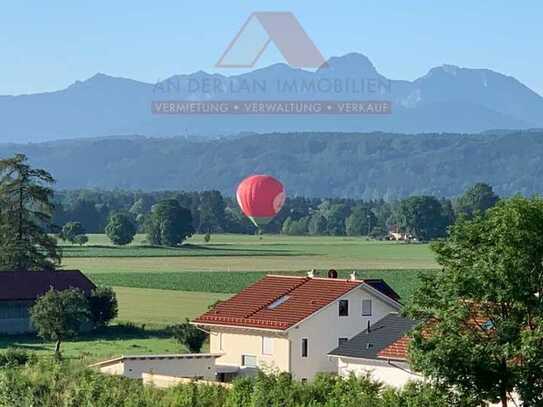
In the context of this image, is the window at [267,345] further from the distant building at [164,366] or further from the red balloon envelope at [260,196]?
the red balloon envelope at [260,196]

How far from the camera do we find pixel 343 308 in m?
52.2

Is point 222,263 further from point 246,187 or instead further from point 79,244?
point 79,244

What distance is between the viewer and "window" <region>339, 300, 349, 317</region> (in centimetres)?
5212

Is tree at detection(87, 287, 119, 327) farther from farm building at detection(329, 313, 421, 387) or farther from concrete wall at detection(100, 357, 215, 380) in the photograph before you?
farm building at detection(329, 313, 421, 387)

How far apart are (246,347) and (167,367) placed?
3318mm

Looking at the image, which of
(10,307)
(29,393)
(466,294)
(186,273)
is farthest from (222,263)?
(466,294)

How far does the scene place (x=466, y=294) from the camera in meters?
31.3

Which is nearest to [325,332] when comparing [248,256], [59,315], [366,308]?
[366,308]

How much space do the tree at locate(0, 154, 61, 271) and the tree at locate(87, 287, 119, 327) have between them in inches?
578

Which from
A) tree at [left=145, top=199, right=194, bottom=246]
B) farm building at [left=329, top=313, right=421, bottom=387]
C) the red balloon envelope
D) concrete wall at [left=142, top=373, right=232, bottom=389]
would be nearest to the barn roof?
farm building at [left=329, top=313, right=421, bottom=387]

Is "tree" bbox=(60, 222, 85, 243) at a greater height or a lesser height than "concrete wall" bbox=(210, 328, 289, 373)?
greater

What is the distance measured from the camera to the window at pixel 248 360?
168ft

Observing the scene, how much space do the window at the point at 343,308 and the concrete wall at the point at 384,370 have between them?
5682mm

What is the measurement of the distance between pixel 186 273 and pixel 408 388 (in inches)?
3031
